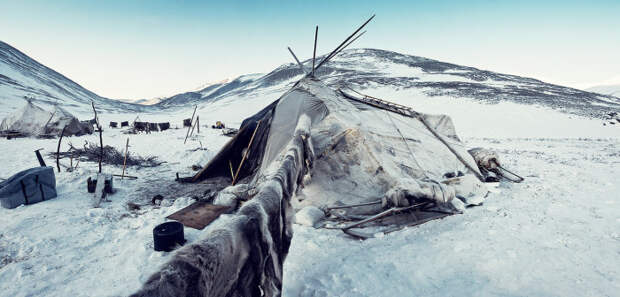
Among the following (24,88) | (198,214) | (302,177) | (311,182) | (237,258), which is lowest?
(198,214)

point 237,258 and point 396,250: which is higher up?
point 237,258

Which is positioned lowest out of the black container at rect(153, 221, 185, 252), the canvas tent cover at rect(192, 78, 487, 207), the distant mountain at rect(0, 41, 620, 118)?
the black container at rect(153, 221, 185, 252)

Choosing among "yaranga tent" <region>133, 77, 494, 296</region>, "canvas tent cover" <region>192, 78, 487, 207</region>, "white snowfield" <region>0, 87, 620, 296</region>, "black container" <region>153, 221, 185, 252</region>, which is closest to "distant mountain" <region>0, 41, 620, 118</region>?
"canvas tent cover" <region>192, 78, 487, 207</region>

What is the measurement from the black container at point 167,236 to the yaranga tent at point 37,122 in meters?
17.6

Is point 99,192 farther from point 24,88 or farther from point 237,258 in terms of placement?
point 24,88

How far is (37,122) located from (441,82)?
49.2 metres

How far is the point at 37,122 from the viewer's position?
16391 millimetres

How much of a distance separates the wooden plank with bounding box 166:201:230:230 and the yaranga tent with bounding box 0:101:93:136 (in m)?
16.5

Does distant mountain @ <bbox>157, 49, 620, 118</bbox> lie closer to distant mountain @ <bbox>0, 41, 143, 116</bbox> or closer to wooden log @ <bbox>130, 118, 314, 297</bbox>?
wooden log @ <bbox>130, 118, 314, 297</bbox>

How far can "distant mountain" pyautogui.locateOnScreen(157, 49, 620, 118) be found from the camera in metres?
34.6

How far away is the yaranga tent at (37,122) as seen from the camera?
16.0 meters

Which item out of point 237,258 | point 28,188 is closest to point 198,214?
point 28,188

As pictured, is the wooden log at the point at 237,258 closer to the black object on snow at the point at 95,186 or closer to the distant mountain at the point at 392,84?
the black object on snow at the point at 95,186

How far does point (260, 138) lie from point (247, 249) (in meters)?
5.54
